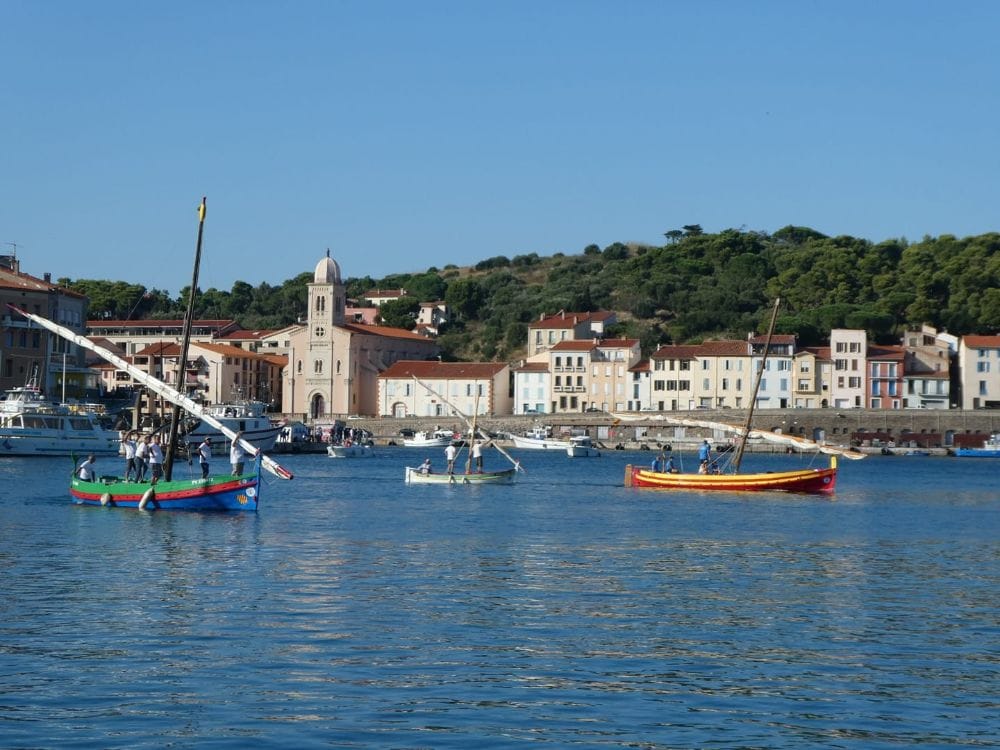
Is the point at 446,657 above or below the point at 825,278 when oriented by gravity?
below

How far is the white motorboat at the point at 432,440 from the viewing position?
139875mm

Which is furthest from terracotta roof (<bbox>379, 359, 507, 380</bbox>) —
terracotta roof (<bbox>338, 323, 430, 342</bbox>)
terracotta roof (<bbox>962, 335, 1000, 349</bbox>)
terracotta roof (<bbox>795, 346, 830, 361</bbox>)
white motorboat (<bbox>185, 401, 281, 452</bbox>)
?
terracotta roof (<bbox>962, 335, 1000, 349</bbox>)

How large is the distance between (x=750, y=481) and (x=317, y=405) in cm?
10322

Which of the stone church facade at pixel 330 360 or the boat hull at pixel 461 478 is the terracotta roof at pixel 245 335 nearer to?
the stone church facade at pixel 330 360

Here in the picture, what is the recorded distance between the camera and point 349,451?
11875cm

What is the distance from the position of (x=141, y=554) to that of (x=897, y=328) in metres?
136

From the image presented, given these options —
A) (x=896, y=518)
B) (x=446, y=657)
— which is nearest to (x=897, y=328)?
(x=896, y=518)

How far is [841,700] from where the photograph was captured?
20.0 meters

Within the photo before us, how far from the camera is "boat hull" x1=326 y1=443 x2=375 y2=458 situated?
387 ft

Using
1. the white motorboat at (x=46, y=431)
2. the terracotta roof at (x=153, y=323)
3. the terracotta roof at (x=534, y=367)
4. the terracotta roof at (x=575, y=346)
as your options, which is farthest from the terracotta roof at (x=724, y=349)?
the white motorboat at (x=46, y=431)

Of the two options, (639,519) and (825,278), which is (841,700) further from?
(825,278)

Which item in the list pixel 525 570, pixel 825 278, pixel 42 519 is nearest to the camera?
pixel 525 570

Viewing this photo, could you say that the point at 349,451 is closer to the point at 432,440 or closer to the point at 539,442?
the point at 539,442

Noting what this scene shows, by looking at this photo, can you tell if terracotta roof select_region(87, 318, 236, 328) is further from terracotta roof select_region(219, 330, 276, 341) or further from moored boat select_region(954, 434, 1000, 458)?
moored boat select_region(954, 434, 1000, 458)
